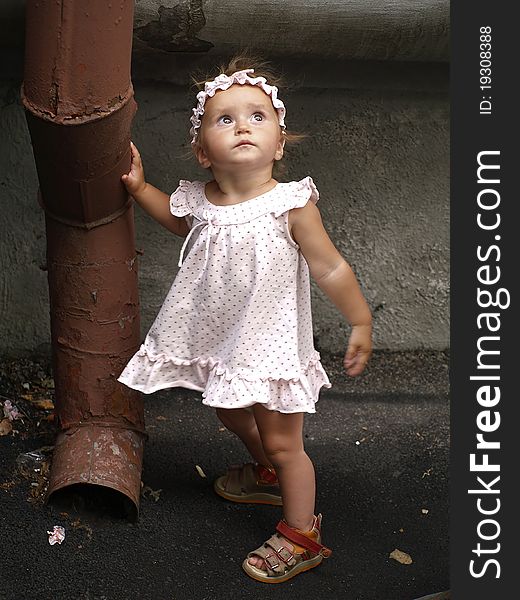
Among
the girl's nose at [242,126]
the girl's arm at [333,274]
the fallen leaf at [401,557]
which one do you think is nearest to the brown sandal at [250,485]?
the fallen leaf at [401,557]

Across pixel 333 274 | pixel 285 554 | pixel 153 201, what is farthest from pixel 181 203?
pixel 285 554

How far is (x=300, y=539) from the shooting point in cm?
250

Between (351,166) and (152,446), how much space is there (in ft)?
4.04

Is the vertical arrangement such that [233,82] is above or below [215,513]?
above

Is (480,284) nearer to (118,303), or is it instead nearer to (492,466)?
(492,466)

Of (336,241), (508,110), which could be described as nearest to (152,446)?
(336,241)

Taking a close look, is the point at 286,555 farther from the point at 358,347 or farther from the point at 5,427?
the point at 5,427

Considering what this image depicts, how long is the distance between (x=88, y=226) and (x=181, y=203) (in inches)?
10.7

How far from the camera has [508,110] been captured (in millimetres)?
1992

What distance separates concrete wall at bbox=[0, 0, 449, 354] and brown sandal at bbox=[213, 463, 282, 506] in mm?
909

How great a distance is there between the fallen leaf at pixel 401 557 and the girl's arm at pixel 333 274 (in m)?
0.54

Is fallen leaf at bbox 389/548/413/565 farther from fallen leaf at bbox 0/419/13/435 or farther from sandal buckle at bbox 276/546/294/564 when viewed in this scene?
fallen leaf at bbox 0/419/13/435

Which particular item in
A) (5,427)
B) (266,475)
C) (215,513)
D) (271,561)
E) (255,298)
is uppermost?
(255,298)

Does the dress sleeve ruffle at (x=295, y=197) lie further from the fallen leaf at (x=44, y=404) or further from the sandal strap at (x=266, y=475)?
the fallen leaf at (x=44, y=404)
